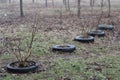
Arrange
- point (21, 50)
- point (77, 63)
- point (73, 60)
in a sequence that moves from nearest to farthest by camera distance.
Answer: point (77, 63), point (73, 60), point (21, 50)

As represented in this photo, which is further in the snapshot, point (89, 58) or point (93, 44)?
point (93, 44)

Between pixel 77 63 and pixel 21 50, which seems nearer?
pixel 77 63

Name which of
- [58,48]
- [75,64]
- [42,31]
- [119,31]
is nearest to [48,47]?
[58,48]

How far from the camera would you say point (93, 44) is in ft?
37.9

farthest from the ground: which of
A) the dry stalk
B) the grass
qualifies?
the dry stalk

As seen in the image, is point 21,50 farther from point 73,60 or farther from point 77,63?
point 77,63

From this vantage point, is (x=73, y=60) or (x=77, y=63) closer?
(x=77, y=63)

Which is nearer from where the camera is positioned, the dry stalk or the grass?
the grass

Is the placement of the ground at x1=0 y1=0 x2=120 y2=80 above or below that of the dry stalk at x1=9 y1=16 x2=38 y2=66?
below

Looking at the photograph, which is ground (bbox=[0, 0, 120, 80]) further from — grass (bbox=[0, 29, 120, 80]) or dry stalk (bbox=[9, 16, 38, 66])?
dry stalk (bbox=[9, 16, 38, 66])

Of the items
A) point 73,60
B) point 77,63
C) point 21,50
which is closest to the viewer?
point 77,63

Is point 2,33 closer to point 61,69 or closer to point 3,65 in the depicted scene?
Result: point 3,65

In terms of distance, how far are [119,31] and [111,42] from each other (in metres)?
3.01

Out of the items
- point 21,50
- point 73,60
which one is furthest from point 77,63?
point 21,50
